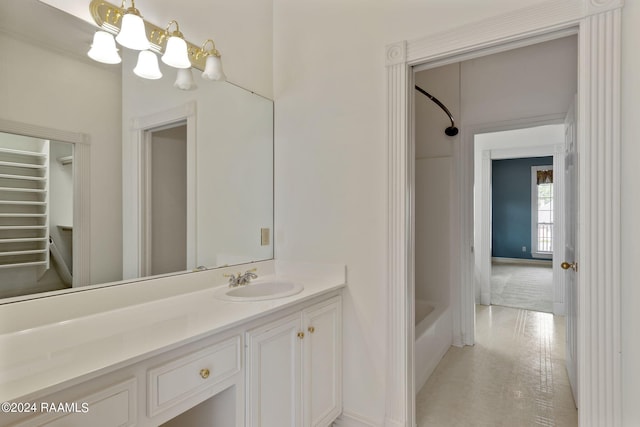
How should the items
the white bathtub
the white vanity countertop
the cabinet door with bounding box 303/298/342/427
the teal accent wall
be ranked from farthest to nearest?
the teal accent wall < the white bathtub < the cabinet door with bounding box 303/298/342/427 < the white vanity countertop

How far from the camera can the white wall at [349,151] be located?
1819 millimetres

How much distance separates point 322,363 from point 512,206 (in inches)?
304

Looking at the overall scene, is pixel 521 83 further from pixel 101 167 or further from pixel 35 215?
pixel 35 215

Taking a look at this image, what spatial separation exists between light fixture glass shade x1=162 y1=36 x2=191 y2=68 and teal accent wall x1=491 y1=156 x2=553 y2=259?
8.08 metres

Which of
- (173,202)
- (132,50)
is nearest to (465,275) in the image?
(173,202)

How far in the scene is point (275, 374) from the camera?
1.46 meters

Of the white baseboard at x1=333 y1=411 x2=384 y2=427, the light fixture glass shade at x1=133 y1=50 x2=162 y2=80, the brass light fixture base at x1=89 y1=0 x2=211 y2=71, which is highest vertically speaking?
the brass light fixture base at x1=89 y1=0 x2=211 y2=71

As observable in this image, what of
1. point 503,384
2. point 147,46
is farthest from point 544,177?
point 147,46

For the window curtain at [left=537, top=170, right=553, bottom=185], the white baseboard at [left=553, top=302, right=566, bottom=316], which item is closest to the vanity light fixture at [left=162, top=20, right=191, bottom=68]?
the white baseboard at [left=553, top=302, right=566, bottom=316]

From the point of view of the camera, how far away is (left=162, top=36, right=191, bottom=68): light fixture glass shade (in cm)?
159

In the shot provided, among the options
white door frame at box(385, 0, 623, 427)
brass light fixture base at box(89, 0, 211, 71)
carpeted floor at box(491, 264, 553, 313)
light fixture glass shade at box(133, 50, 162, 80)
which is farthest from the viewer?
carpeted floor at box(491, 264, 553, 313)

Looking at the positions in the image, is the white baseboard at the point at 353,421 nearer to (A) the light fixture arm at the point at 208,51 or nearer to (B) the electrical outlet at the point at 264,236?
(B) the electrical outlet at the point at 264,236
